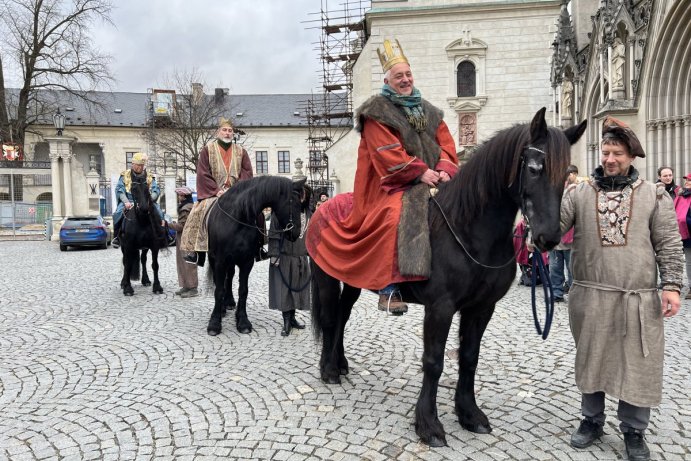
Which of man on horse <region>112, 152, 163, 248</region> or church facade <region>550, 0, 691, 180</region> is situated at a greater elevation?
church facade <region>550, 0, 691, 180</region>

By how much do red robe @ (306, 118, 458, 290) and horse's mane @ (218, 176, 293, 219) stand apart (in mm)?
2011

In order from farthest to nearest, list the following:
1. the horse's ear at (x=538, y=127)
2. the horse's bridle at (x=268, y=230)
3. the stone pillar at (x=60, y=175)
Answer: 1. the stone pillar at (x=60, y=175)
2. the horse's bridle at (x=268, y=230)
3. the horse's ear at (x=538, y=127)

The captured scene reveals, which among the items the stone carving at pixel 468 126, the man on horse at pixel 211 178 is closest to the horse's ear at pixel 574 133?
the man on horse at pixel 211 178

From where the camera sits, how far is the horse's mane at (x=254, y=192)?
19.0 feet

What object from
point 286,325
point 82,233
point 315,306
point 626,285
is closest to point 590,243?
point 626,285

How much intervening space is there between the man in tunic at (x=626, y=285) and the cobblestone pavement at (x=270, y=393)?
421 millimetres

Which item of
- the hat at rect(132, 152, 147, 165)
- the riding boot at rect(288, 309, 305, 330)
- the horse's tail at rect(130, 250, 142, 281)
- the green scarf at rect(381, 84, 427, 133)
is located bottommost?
the riding boot at rect(288, 309, 305, 330)

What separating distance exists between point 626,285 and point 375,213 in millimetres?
1578

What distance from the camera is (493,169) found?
2.93 metres

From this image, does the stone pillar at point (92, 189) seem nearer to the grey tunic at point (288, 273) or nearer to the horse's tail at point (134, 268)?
the horse's tail at point (134, 268)

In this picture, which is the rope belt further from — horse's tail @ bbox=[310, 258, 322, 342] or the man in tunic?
horse's tail @ bbox=[310, 258, 322, 342]

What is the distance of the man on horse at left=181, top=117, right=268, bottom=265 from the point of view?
657 cm

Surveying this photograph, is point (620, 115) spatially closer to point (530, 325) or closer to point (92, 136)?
point (530, 325)

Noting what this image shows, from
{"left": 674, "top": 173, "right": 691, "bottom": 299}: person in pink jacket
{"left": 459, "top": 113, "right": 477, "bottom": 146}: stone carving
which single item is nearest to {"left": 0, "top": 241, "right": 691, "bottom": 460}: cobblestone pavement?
{"left": 674, "top": 173, "right": 691, "bottom": 299}: person in pink jacket
